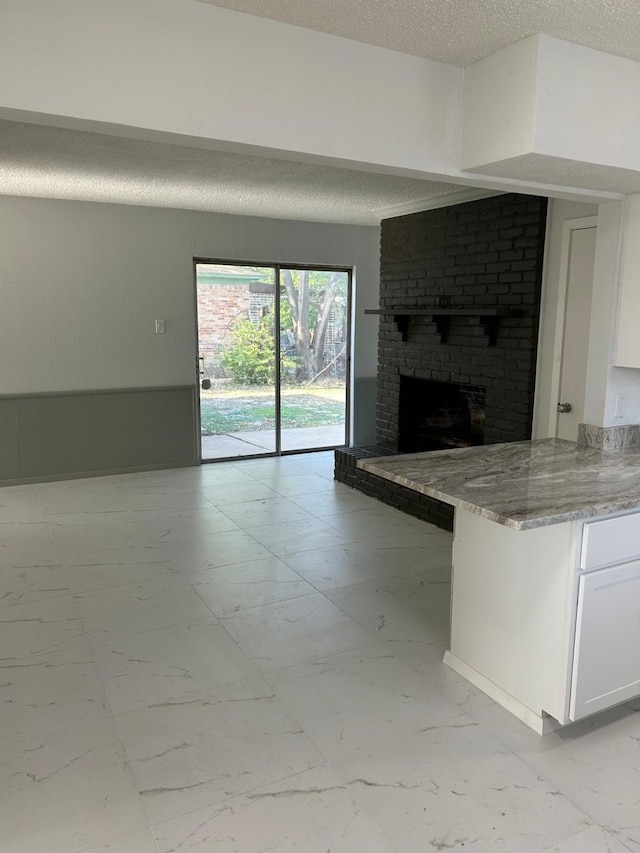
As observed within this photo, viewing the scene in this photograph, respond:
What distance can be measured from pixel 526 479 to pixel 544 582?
16.9 inches

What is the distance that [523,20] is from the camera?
79.8 inches

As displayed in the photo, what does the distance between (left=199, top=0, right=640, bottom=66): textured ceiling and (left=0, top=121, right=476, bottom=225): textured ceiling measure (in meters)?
1.66

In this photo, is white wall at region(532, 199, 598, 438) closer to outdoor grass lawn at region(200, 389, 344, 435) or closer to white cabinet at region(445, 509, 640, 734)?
white cabinet at region(445, 509, 640, 734)

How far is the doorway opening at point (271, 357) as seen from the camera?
21.1ft

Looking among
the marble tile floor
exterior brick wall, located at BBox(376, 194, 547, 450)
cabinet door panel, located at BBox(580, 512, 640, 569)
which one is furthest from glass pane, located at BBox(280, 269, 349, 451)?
cabinet door panel, located at BBox(580, 512, 640, 569)

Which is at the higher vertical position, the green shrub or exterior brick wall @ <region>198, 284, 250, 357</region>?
exterior brick wall @ <region>198, 284, 250, 357</region>

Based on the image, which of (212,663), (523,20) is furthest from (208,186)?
(212,663)

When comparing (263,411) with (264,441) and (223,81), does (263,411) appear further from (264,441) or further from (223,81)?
(223,81)

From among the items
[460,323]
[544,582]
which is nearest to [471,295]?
[460,323]

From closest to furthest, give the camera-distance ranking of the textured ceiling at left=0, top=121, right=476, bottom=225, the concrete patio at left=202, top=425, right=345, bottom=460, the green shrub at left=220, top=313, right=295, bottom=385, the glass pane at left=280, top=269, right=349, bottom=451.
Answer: the textured ceiling at left=0, top=121, right=476, bottom=225 < the green shrub at left=220, top=313, right=295, bottom=385 < the concrete patio at left=202, top=425, right=345, bottom=460 < the glass pane at left=280, top=269, right=349, bottom=451

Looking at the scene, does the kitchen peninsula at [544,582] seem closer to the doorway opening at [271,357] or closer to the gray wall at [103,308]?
the gray wall at [103,308]

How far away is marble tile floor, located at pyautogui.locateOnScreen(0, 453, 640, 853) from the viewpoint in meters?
1.86

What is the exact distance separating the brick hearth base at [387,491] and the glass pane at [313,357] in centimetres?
132

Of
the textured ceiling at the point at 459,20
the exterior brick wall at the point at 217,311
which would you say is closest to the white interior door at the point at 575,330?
the textured ceiling at the point at 459,20
